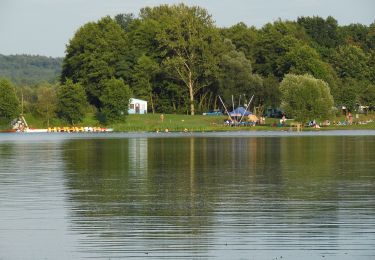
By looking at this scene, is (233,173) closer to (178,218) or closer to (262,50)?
(178,218)

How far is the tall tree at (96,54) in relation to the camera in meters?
130

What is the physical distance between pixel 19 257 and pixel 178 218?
20.2 feet

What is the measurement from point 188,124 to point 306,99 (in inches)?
640

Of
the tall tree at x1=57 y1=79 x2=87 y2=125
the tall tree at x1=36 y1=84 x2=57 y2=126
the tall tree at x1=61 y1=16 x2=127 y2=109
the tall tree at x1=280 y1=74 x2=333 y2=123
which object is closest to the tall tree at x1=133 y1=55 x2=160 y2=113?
the tall tree at x1=61 y1=16 x2=127 y2=109

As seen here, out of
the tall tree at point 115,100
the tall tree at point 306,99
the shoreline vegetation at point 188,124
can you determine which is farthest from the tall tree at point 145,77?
the tall tree at point 306,99

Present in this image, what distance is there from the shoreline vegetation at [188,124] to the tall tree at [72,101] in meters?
2.83

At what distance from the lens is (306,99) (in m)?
114

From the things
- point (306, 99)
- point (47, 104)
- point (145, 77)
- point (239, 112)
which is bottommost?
point (239, 112)

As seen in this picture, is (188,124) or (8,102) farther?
(8,102)

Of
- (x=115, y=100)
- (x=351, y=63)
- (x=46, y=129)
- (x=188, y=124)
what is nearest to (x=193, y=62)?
(x=188, y=124)

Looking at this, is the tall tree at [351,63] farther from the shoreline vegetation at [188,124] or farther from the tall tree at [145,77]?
the tall tree at [145,77]

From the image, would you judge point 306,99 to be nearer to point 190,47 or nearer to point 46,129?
point 190,47

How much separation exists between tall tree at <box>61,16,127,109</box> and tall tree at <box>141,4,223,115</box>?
21.3ft

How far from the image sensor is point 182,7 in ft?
437
